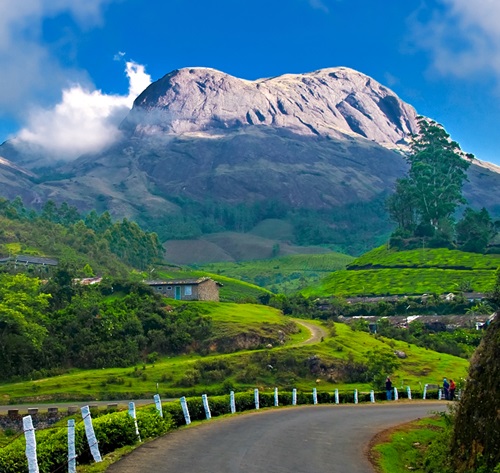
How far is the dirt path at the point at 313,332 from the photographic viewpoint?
85.8 meters

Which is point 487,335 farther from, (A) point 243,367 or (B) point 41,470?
(A) point 243,367

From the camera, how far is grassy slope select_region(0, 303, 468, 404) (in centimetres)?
6262

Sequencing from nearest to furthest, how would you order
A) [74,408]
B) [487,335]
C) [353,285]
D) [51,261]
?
[487,335], [74,408], [51,261], [353,285]

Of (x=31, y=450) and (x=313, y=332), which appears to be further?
(x=313, y=332)

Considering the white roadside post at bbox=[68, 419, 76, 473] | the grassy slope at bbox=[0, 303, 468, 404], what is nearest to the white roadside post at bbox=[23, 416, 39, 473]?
the white roadside post at bbox=[68, 419, 76, 473]

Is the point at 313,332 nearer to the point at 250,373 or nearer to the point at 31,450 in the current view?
the point at 250,373

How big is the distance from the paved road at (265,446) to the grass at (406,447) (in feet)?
2.06

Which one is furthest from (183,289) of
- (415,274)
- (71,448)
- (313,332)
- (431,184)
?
(71,448)

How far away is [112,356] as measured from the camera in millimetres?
76312

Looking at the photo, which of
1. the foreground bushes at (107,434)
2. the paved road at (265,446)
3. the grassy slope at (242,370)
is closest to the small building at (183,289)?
the grassy slope at (242,370)

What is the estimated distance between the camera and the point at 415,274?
445 ft

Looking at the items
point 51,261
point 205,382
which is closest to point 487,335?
point 205,382

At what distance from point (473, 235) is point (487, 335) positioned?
136485mm

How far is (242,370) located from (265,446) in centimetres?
4904
